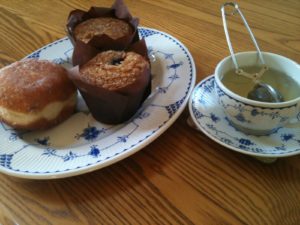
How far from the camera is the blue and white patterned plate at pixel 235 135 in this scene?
0.57 m

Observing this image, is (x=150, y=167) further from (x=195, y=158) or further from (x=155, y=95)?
(x=155, y=95)

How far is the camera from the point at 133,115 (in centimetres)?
75

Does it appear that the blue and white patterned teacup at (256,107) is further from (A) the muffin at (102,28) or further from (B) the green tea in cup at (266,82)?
(A) the muffin at (102,28)

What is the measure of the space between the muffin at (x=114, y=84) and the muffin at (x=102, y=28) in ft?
0.43

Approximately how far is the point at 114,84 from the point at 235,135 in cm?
28

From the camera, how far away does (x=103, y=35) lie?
81 cm

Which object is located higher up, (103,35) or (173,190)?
(103,35)

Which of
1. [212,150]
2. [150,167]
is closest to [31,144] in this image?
[150,167]

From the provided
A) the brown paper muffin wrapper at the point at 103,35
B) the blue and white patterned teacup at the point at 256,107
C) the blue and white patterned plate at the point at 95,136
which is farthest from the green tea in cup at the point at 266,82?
the brown paper muffin wrapper at the point at 103,35

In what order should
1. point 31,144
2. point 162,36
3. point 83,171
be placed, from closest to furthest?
1. point 83,171
2. point 31,144
3. point 162,36

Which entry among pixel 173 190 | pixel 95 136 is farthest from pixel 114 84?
pixel 173 190

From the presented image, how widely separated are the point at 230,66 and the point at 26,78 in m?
0.48

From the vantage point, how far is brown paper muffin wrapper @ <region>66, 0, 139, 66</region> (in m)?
0.80

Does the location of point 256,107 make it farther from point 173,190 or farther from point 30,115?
point 30,115
